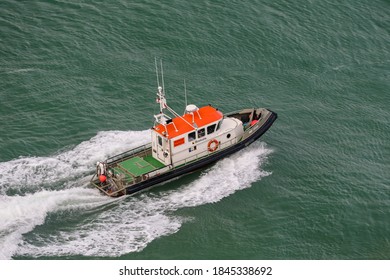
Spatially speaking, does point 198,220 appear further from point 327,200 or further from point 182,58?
point 182,58

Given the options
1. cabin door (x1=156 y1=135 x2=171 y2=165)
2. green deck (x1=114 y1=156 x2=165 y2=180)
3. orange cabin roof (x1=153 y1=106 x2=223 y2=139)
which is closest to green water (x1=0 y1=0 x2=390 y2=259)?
green deck (x1=114 y1=156 x2=165 y2=180)

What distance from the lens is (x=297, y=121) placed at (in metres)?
54.3

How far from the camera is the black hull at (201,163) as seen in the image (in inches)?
1801

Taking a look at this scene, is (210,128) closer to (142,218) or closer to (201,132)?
(201,132)

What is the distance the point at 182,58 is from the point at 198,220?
64.4 feet

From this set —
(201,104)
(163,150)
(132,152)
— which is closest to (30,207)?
(132,152)

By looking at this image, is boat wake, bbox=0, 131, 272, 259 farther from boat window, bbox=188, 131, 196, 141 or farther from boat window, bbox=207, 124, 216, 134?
boat window, bbox=188, 131, 196, 141

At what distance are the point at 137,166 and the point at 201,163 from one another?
4.13 meters

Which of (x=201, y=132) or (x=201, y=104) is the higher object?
(x=201, y=132)

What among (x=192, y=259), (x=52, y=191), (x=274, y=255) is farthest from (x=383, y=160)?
(x=52, y=191)

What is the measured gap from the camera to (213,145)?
4850 cm

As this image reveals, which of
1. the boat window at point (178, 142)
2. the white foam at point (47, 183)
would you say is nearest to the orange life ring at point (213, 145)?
the boat window at point (178, 142)

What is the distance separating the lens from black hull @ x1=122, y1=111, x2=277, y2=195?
45.8 metres

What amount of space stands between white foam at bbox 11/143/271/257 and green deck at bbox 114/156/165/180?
156cm
